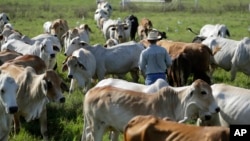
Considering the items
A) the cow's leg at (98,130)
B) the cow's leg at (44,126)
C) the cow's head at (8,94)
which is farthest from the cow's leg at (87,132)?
the cow's leg at (44,126)

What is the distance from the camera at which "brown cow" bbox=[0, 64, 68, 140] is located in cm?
880

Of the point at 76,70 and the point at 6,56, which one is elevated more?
the point at 6,56

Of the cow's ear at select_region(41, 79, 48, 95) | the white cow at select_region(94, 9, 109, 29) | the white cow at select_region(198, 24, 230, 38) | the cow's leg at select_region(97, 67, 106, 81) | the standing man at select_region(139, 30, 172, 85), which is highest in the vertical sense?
the standing man at select_region(139, 30, 172, 85)

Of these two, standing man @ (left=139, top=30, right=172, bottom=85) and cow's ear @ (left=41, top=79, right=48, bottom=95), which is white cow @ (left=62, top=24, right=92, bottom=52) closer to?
standing man @ (left=139, top=30, right=172, bottom=85)

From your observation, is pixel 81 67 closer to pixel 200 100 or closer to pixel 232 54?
pixel 232 54

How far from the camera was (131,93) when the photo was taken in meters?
7.52

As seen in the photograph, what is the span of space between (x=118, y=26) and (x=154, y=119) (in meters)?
12.2

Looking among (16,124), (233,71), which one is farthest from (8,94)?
(233,71)

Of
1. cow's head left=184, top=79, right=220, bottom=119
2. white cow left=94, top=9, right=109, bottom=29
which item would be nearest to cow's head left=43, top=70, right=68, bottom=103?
cow's head left=184, top=79, right=220, bottom=119

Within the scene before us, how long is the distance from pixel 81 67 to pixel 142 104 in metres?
4.39

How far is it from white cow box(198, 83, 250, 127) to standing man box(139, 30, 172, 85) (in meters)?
1.50

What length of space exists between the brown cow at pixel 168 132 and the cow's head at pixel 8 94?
1.95m

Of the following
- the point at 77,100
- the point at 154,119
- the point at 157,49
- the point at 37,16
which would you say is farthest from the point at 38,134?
the point at 37,16

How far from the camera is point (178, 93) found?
24.9ft
